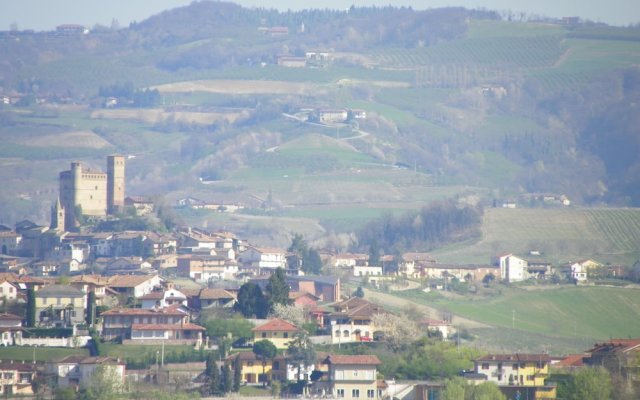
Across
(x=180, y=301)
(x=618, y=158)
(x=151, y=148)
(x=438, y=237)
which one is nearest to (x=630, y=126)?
(x=618, y=158)

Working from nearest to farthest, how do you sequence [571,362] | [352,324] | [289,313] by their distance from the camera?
1. [571,362]
2. [352,324]
3. [289,313]

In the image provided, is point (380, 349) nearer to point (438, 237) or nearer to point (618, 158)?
point (438, 237)

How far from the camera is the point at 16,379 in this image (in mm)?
61531

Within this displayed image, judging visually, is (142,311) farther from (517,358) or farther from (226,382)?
(517,358)

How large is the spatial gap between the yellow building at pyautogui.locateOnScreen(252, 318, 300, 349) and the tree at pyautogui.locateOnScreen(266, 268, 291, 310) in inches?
176

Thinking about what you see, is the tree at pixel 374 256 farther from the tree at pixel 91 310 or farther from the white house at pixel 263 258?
the tree at pixel 91 310

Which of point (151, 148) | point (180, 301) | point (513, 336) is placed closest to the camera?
point (180, 301)

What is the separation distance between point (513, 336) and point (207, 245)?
2094 centimetres

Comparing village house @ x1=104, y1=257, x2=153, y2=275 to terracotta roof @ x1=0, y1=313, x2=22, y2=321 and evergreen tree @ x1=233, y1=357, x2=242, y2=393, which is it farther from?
evergreen tree @ x1=233, y1=357, x2=242, y2=393

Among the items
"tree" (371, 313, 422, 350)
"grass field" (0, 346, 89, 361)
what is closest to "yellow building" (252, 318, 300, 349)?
"tree" (371, 313, 422, 350)

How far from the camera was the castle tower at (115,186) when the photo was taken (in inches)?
4257

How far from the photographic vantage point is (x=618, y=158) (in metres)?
192

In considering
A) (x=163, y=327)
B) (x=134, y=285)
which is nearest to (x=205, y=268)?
(x=134, y=285)

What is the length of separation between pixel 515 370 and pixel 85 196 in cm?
4763
